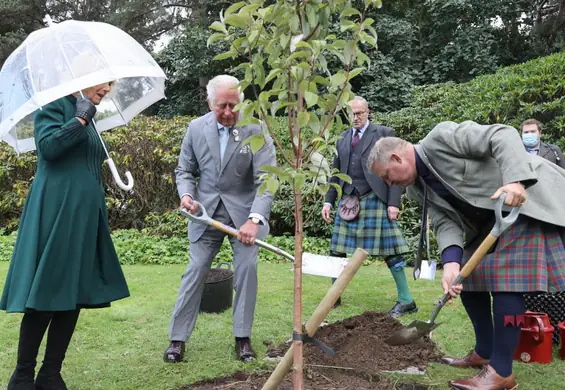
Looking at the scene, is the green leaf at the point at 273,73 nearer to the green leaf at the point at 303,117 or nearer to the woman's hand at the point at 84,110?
the green leaf at the point at 303,117

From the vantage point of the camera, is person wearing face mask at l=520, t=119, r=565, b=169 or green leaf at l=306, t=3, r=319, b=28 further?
person wearing face mask at l=520, t=119, r=565, b=169

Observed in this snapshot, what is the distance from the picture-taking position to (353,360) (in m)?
3.76

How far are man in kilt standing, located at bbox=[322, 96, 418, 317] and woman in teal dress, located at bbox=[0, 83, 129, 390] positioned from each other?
2.57 metres

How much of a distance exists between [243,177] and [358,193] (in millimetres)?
1604

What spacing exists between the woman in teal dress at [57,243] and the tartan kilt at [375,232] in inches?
103

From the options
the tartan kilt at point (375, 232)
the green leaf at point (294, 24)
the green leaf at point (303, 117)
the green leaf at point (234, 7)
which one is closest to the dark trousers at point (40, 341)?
the green leaf at point (303, 117)

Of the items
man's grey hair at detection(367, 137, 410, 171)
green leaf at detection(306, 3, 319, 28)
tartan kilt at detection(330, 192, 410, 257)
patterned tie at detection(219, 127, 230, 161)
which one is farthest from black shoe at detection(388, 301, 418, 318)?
green leaf at detection(306, 3, 319, 28)

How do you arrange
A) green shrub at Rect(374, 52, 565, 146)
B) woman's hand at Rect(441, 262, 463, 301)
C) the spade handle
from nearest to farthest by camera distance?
the spade handle
woman's hand at Rect(441, 262, 463, 301)
green shrub at Rect(374, 52, 565, 146)

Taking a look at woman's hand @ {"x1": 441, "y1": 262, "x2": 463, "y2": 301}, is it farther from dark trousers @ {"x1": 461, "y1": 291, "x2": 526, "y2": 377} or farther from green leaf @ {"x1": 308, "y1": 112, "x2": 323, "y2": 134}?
green leaf @ {"x1": 308, "y1": 112, "x2": 323, "y2": 134}

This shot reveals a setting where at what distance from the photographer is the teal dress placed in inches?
119

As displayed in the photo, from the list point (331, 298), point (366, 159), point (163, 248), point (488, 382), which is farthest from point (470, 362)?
point (163, 248)

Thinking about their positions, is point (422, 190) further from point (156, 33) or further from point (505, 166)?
point (156, 33)

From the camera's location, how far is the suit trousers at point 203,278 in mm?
3902

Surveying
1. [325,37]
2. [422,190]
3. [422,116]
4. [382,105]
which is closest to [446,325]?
[422,190]
